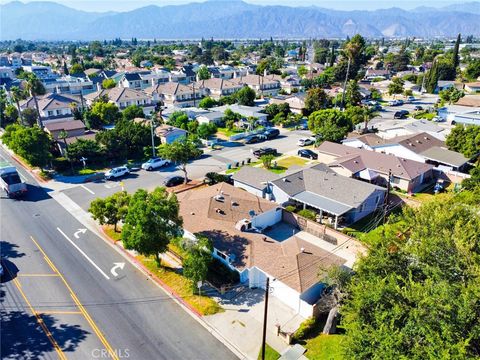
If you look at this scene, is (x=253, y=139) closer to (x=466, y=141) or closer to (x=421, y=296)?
(x=466, y=141)

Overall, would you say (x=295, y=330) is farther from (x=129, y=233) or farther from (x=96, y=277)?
(x=96, y=277)

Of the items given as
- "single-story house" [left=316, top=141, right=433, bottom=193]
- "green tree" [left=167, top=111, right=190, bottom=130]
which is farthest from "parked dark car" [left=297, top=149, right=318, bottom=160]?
"green tree" [left=167, top=111, right=190, bottom=130]

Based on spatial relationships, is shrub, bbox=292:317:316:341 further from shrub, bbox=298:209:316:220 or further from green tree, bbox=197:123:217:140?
green tree, bbox=197:123:217:140

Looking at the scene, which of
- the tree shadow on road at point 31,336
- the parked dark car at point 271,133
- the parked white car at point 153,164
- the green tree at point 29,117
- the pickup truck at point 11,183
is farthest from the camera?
the parked dark car at point 271,133

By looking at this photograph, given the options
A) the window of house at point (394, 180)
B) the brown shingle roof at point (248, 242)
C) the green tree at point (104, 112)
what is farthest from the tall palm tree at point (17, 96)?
the window of house at point (394, 180)

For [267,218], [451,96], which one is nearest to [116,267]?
[267,218]

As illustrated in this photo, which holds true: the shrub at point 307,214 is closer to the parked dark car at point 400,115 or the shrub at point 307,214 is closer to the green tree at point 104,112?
the green tree at point 104,112
